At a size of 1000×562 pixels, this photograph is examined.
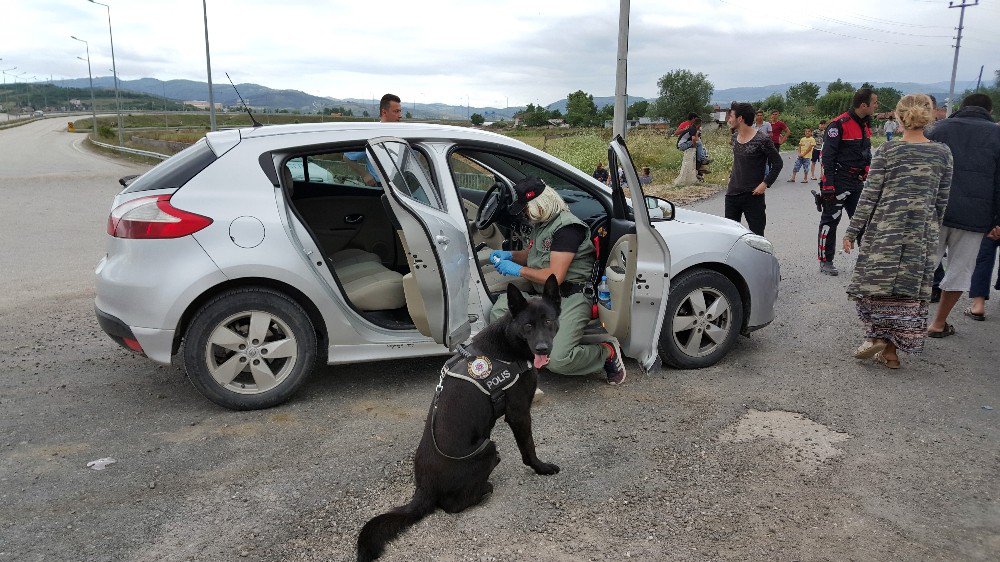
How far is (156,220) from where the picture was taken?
3.85 m

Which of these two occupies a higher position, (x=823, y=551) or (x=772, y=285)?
(x=772, y=285)

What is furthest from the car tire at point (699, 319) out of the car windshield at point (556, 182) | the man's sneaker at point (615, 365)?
the car windshield at point (556, 182)

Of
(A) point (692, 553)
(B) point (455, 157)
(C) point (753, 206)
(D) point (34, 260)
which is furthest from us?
(D) point (34, 260)

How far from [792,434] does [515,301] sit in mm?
1902

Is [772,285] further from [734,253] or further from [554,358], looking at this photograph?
[554,358]

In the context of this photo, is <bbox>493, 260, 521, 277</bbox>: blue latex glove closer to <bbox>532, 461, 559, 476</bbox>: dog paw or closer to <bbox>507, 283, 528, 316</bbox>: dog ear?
<bbox>507, 283, 528, 316</bbox>: dog ear

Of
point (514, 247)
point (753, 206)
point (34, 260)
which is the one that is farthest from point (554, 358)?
point (34, 260)

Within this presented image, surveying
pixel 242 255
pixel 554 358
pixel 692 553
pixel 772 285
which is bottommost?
pixel 692 553

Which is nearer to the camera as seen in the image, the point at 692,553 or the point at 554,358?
the point at 692,553

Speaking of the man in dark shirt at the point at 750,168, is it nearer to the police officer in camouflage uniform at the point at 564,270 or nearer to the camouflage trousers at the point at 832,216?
the camouflage trousers at the point at 832,216

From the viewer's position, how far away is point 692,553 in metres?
2.77

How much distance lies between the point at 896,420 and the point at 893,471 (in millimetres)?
718

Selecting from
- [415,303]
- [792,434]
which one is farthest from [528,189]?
[792,434]

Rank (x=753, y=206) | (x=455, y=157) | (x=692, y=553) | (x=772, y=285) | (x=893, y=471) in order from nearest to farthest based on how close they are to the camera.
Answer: (x=692, y=553) → (x=893, y=471) → (x=455, y=157) → (x=772, y=285) → (x=753, y=206)
